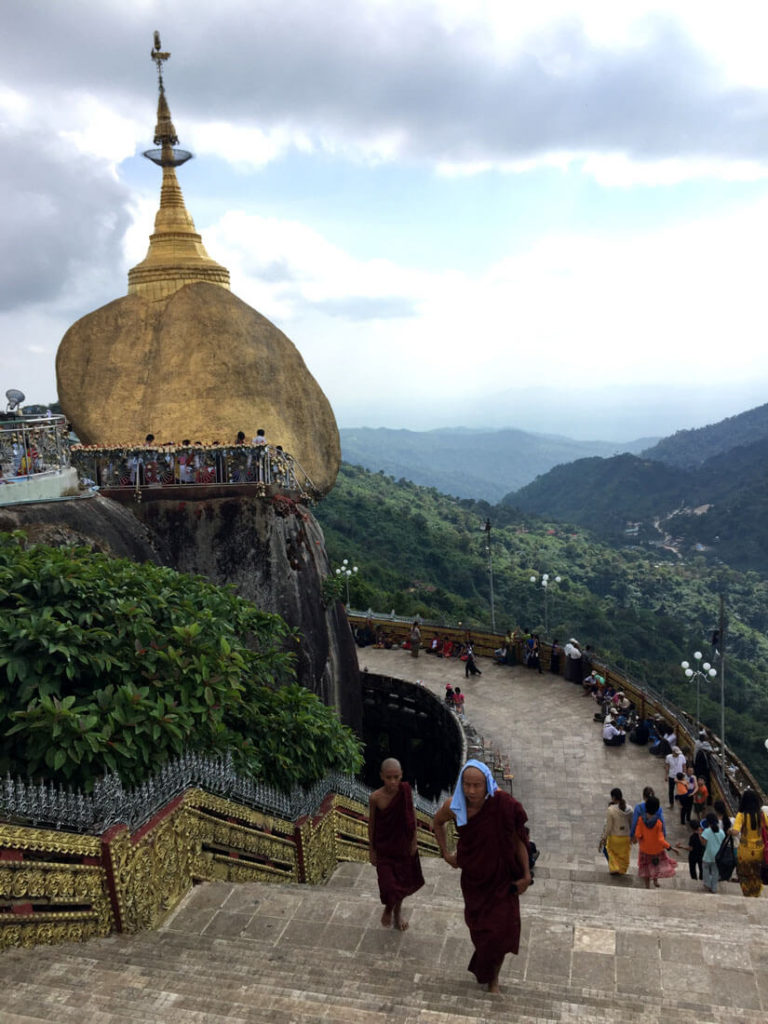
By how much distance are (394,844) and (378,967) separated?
0.80 m

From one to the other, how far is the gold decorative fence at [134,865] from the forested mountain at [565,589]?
68.2 feet

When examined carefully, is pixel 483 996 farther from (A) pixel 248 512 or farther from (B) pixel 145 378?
(B) pixel 145 378

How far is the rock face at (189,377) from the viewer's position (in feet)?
54.4

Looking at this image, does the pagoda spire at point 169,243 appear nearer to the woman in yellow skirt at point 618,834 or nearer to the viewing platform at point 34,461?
the viewing platform at point 34,461

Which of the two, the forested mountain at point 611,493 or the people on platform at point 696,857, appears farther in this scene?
the forested mountain at point 611,493

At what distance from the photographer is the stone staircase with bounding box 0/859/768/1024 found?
4.20 metres

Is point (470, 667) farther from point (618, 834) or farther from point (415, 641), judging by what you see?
point (618, 834)

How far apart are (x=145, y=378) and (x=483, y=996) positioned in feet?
49.2

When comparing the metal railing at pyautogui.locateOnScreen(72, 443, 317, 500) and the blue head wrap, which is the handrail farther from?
the metal railing at pyautogui.locateOnScreen(72, 443, 317, 500)

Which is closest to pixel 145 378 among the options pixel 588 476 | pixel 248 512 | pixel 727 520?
pixel 248 512

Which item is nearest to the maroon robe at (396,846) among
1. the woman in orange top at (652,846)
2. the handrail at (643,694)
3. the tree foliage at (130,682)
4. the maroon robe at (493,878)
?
the maroon robe at (493,878)

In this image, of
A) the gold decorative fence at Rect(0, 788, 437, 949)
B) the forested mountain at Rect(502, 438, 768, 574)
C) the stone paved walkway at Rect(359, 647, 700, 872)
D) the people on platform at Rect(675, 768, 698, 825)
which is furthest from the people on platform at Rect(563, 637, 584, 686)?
the forested mountain at Rect(502, 438, 768, 574)

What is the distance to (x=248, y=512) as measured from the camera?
47.2 ft

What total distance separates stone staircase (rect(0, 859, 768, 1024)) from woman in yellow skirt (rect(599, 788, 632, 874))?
6.27 feet
